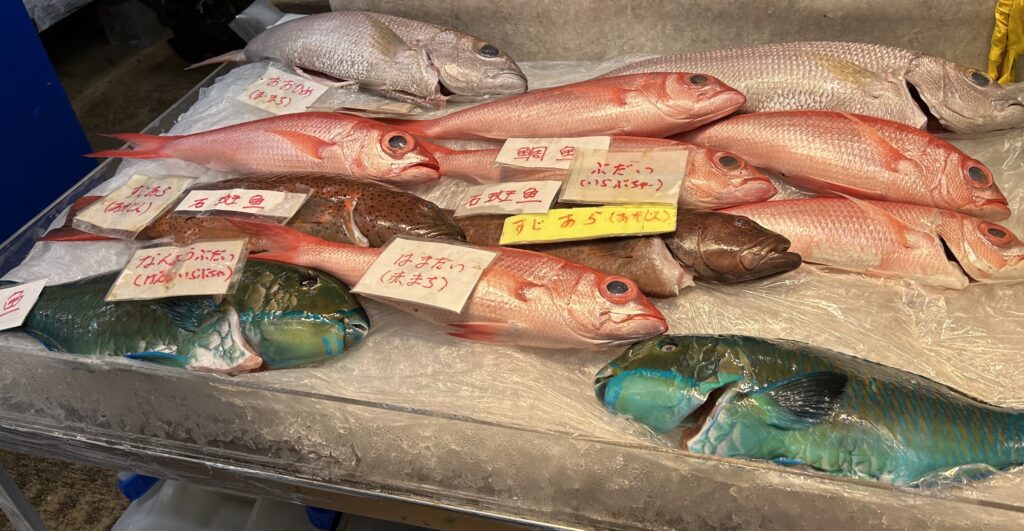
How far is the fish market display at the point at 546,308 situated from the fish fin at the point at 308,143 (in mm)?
560

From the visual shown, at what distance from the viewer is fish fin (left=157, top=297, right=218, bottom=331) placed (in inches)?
62.2

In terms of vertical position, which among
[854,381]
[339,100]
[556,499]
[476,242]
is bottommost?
[556,499]

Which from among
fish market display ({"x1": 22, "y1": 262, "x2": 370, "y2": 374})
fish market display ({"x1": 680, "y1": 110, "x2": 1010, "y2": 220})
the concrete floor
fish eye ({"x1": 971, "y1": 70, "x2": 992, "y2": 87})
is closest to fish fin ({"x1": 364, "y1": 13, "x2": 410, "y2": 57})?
fish market display ({"x1": 22, "y1": 262, "x2": 370, "y2": 374})

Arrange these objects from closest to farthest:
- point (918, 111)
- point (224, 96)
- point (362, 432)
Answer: point (362, 432)
point (918, 111)
point (224, 96)

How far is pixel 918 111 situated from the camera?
1.94m

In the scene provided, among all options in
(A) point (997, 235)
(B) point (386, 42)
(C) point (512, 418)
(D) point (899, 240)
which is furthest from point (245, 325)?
(A) point (997, 235)

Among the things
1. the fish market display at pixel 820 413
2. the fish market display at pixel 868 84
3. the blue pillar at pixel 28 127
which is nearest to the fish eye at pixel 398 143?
the fish market display at pixel 868 84

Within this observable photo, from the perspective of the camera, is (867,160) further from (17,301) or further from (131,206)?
(17,301)

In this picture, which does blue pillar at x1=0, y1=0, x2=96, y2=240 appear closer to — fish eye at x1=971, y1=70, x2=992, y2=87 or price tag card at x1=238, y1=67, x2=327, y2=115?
price tag card at x1=238, y1=67, x2=327, y2=115

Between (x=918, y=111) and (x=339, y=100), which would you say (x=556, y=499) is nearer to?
(x=918, y=111)

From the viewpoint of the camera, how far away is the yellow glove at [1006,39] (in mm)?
2129

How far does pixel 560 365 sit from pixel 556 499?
34 cm

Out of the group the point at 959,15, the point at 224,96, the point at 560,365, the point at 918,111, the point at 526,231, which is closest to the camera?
the point at 560,365

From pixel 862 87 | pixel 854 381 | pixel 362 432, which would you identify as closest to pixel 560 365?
pixel 362 432
